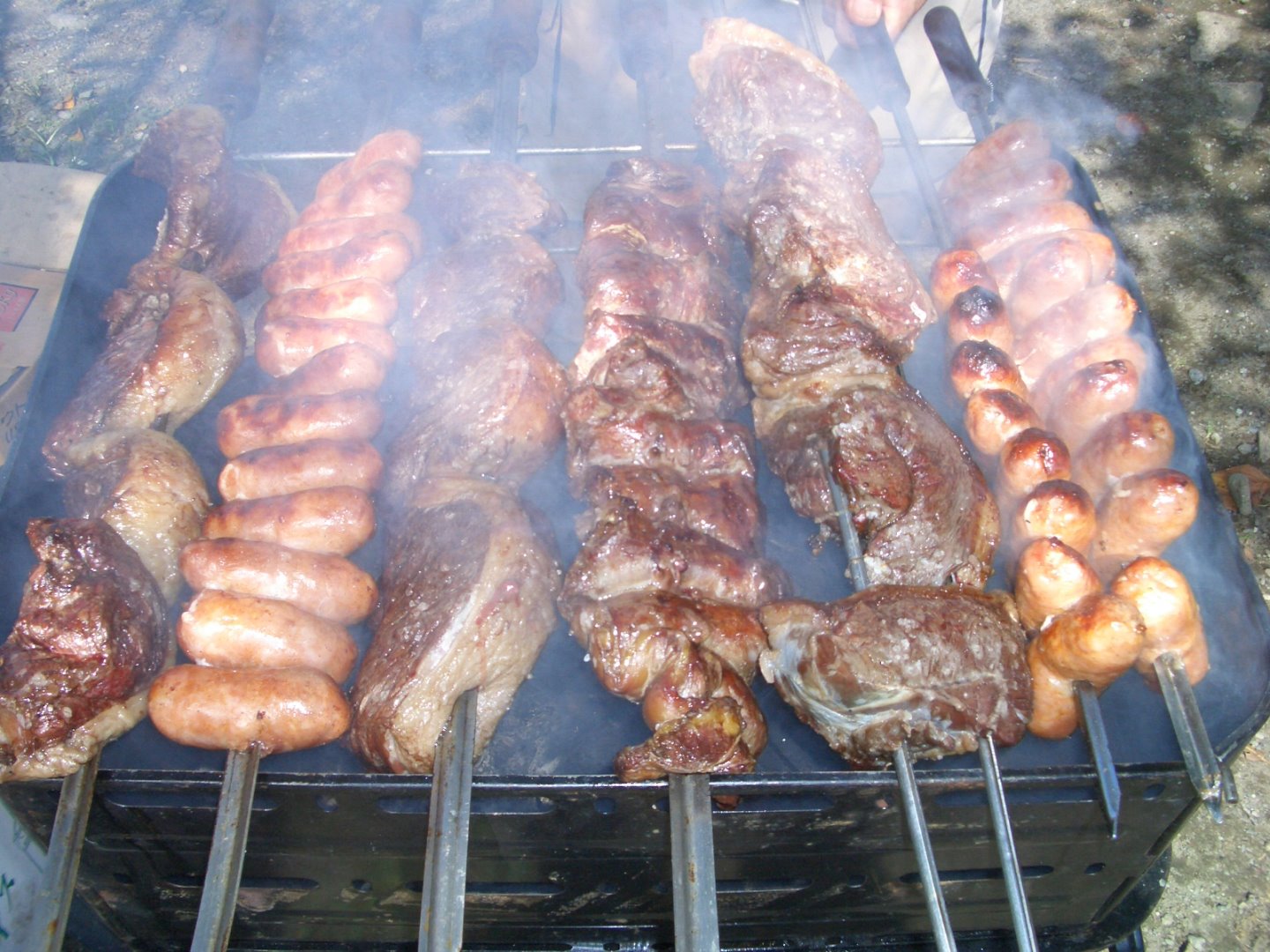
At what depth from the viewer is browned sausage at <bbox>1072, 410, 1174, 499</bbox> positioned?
2.71m

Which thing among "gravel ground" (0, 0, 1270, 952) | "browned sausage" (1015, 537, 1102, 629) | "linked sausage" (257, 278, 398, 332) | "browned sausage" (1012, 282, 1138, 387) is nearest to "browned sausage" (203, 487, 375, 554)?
"linked sausage" (257, 278, 398, 332)

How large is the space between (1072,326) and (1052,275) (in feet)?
0.71

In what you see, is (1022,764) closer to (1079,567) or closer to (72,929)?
(1079,567)

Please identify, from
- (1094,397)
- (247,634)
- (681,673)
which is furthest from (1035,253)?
(247,634)

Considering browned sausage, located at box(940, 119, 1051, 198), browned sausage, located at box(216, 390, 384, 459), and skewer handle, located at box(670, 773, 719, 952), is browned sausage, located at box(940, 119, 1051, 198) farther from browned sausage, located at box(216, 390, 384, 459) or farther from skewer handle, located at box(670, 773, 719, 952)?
skewer handle, located at box(670, 773, 719, 952)

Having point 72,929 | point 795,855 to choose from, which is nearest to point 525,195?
point 795,855

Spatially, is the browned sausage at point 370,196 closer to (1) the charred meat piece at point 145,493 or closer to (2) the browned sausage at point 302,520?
(1) the charred meat piece at point 145,493

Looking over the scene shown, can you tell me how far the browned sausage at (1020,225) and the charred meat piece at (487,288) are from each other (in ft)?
5.29

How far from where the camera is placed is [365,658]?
8.43 feet

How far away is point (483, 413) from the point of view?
2930mm

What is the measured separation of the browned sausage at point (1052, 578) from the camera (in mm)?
2479

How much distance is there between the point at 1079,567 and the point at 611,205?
2.06 meters

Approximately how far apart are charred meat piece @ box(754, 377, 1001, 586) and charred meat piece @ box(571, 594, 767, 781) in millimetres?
464

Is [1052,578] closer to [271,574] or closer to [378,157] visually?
[271,574]
